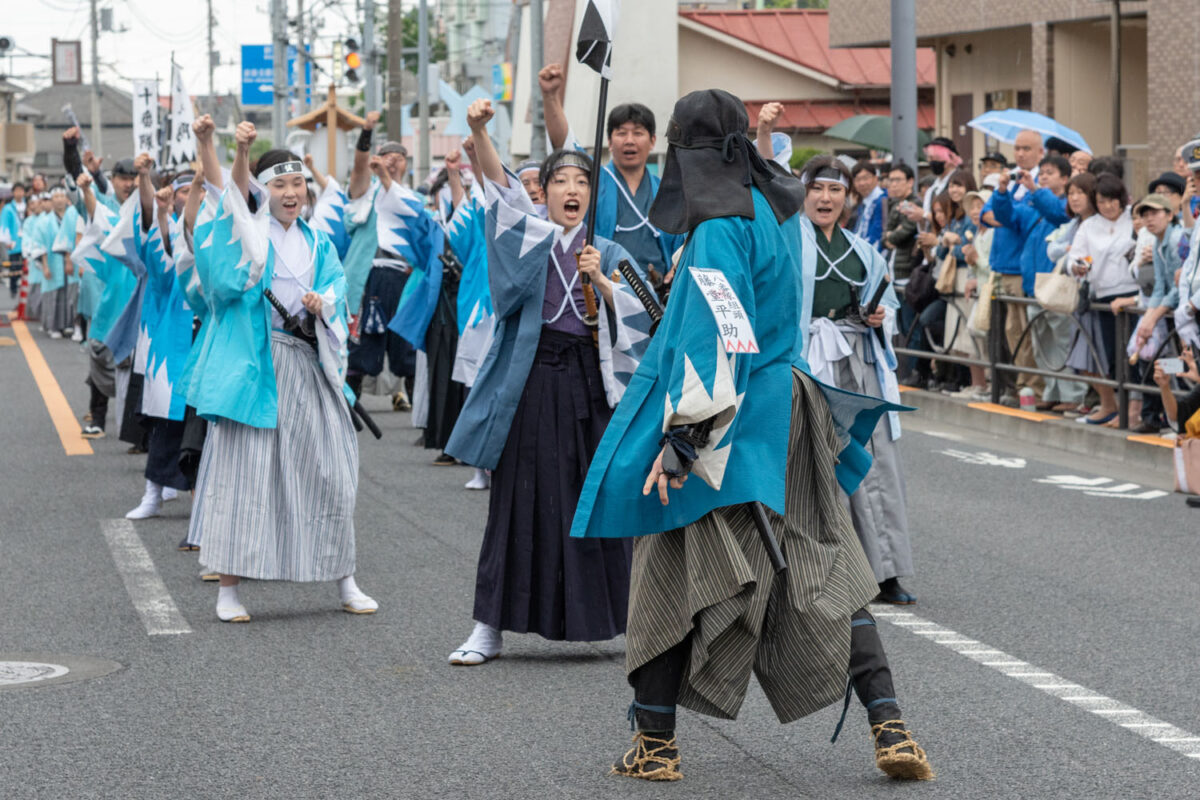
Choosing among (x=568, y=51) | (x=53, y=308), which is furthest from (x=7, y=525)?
(x=568, y=51)

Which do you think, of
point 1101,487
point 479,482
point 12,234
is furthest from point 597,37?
point 12,234

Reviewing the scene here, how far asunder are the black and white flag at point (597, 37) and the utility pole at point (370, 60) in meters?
37.4

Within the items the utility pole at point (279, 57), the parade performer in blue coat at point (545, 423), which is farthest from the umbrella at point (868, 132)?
the parade performer in blue coat at point (545, 423)

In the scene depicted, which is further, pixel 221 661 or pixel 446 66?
pixel 446 66

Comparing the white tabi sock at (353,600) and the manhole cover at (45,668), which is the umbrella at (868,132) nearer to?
the white tabi sock at (353,600)

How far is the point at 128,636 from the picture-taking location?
278 inches

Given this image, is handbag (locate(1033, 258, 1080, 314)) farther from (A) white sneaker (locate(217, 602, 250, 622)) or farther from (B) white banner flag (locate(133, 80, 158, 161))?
(B) white banner flag (locate(133, 80, 158, 161))

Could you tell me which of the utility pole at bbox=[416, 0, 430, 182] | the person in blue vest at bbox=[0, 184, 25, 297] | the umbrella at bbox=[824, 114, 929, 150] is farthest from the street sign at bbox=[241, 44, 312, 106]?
the umbrella at bbox=[824, 114, 929, 150]

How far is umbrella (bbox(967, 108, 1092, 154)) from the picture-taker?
52.1 feet

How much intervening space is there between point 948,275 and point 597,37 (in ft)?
29.4

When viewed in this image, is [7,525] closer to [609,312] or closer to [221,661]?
[221,661]

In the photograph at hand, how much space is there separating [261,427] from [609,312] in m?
1.70

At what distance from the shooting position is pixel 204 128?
7.05m

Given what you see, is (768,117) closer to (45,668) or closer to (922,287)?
(45,668)
